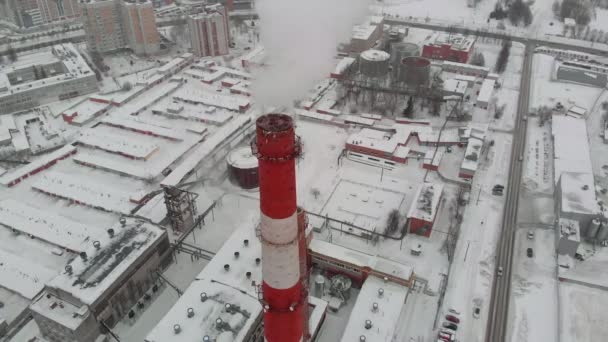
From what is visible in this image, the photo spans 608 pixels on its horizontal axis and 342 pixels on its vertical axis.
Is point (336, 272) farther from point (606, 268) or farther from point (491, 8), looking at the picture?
→ point (491, 8)

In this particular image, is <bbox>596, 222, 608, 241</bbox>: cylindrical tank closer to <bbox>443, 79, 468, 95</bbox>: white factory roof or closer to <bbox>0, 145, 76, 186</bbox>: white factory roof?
<bbox>443, 79, 468, 95</bbox>: white factory roof

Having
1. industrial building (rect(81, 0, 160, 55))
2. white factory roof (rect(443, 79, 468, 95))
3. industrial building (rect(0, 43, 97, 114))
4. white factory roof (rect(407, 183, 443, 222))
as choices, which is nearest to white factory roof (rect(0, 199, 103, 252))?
industrial building (rect(0, 43, 97, 114))

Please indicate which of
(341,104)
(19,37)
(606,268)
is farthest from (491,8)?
(19,37)

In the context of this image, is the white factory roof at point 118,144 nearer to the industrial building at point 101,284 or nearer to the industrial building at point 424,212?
the industrial building at point 101,284

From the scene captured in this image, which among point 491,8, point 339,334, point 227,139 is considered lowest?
point 339,334

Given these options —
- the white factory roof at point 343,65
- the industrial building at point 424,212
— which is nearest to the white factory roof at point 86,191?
the industrial building at point 424,212

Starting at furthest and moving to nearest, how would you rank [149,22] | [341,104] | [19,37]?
1. [19,37]
2. [149,22]
3. [341,104]
